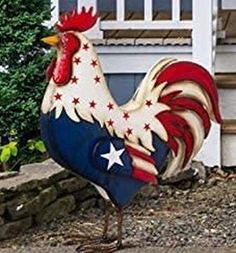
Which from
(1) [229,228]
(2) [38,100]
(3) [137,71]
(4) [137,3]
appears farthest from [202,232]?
(4) [137,3]

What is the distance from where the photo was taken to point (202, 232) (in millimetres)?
5770

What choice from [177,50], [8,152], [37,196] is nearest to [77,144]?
[37,196]

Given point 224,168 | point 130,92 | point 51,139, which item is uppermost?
point 51,139

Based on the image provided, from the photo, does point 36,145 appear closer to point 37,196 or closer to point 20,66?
point 20,66

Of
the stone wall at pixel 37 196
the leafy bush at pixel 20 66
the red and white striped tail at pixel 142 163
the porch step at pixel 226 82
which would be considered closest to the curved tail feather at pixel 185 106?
the red and white striped tail at pixel 142 163

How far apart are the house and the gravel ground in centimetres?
36

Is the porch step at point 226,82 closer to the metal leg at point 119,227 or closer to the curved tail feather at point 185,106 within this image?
the curved tail feather at point 185,106

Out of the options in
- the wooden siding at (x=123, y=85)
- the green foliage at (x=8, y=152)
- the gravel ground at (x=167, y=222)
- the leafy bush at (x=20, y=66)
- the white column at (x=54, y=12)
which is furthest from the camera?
the wooden siding at (x=123, y=85)

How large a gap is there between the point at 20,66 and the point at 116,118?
74.6 inches

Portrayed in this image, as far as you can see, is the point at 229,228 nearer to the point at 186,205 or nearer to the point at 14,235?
the point at 186,205

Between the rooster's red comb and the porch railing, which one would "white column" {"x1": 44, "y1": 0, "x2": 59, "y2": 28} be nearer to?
Result: the porch railing

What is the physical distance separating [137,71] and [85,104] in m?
2.70

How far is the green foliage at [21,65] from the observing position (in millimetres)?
6445

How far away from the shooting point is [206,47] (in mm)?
7180
